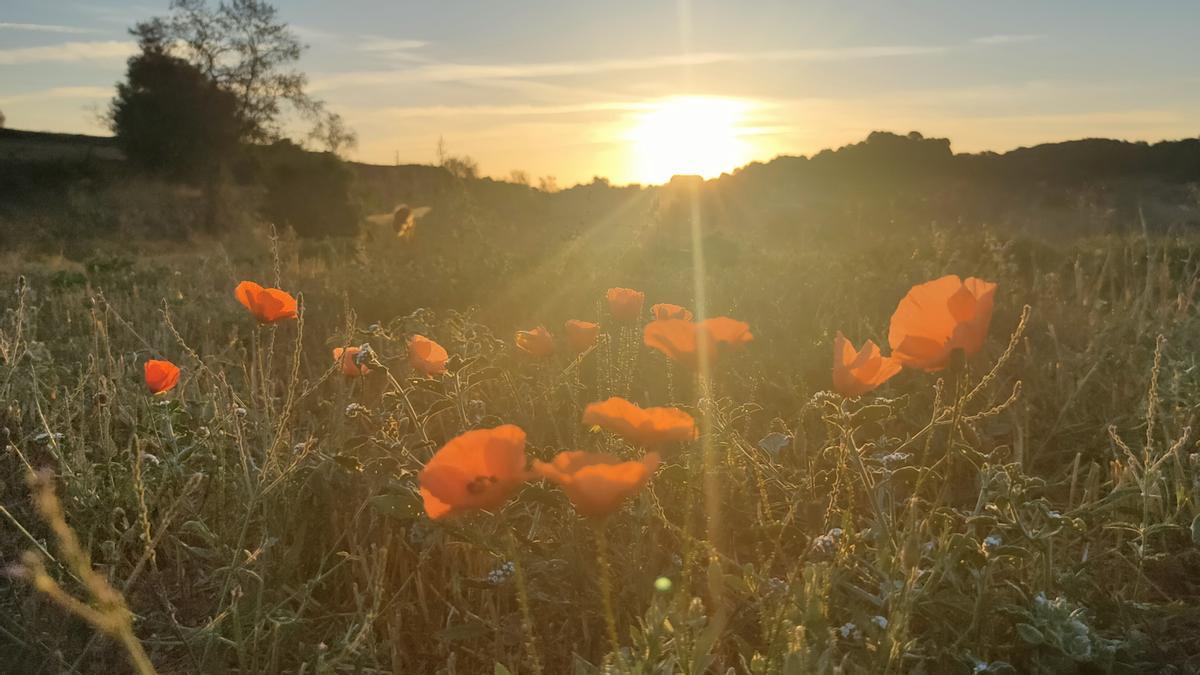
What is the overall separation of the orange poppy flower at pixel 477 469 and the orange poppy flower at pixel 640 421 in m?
0.12

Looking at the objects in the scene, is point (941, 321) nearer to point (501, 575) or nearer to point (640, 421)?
point (640, 421)

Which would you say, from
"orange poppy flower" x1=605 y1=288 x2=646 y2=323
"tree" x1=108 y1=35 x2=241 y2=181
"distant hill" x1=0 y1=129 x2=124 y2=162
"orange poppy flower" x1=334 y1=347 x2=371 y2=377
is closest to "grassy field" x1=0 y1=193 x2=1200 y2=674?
"orange poppy flower" x1=334 y1=347 x2=371 y2=377

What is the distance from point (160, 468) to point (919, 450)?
214cm

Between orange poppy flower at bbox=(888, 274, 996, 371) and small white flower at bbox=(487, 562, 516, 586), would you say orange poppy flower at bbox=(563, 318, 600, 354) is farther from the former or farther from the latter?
orange poppy flower at bbox=(888, 274, 996, 371)

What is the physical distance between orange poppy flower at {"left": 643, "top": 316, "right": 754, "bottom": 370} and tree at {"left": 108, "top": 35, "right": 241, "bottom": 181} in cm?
2482

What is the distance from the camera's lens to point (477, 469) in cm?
111

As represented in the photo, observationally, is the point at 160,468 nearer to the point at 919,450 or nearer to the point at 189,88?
the point at 919,450

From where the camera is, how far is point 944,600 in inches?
54.2

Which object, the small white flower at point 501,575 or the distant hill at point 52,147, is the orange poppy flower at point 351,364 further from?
the distant hill at point 52,147

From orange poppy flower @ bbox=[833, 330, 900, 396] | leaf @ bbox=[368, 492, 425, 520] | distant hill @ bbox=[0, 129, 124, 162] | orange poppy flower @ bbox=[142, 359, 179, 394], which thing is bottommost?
leaf @ bbox=[368, 492, 425, 520]

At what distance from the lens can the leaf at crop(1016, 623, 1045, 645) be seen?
1.28 m

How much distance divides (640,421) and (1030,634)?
0.73 meters

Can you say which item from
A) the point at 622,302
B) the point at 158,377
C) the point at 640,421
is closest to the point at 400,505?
the point at 640,421

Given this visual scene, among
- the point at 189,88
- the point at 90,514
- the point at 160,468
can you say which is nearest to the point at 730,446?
the point at 160,468
